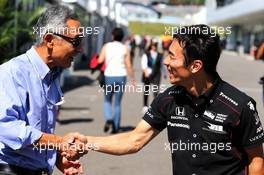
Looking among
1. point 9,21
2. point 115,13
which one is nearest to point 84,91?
point 9,21

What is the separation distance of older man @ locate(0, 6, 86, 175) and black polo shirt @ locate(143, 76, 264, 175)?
24.2 inches

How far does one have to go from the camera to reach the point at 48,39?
9.66ft

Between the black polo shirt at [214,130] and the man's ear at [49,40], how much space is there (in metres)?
0.72

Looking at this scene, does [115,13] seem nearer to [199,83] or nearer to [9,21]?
[9,21]

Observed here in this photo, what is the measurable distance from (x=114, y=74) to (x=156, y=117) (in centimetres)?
637

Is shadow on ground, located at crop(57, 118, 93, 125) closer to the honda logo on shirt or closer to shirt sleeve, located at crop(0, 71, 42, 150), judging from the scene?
the honda logo on shirt

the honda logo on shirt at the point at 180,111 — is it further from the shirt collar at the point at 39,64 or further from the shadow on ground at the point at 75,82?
the shadow on ground at the point at 75,82

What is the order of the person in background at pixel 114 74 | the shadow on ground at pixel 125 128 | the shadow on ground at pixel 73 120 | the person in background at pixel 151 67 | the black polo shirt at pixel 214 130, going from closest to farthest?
the black polo shirt at pixel 214 130, the person in background at pixel 114 74, the shadow on ground at pixel 125 128, the shadow on ground at pixel 73 120, the person in background at pixel 151 67

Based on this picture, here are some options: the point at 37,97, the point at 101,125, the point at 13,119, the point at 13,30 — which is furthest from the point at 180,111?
the point at 13,30

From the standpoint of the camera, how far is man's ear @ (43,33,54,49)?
2936mm

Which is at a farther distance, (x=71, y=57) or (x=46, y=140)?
(x=71, y=57)

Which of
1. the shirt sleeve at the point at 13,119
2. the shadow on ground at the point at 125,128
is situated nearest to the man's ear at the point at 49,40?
the shirt sleeve at the point at 13,119

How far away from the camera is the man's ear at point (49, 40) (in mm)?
2936

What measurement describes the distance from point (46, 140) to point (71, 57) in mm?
531
